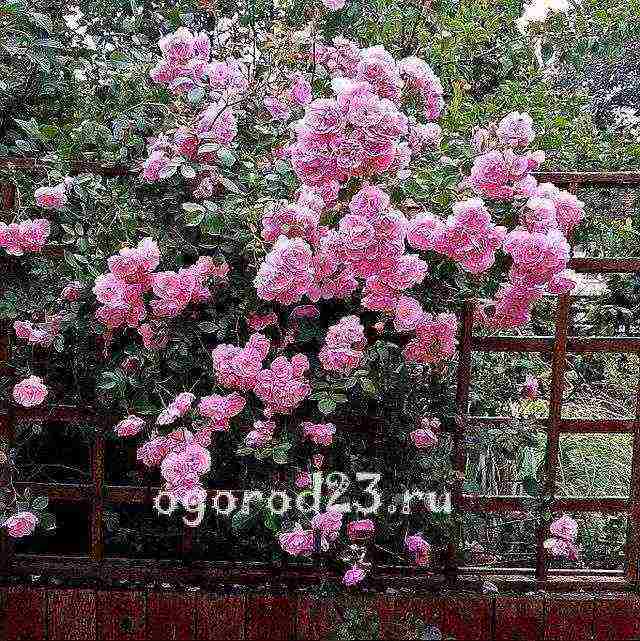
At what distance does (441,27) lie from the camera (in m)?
2.56

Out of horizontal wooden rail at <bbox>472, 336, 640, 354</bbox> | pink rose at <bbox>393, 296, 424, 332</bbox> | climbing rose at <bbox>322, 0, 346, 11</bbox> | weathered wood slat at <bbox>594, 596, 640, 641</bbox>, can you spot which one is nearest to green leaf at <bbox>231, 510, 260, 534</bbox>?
pink rose at <bbox>393, 296, 424, 332</bbox>

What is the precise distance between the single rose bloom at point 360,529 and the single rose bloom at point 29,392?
761mm

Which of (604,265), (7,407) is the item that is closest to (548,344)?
(604,265)

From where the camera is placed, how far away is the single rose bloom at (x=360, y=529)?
1.97 m

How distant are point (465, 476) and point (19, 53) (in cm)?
155

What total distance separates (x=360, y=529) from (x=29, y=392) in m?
0.81

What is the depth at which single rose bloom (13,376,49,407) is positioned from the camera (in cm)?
194

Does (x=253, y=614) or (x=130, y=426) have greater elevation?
(x=130, y=426)

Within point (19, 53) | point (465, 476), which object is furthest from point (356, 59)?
point (465, 476)

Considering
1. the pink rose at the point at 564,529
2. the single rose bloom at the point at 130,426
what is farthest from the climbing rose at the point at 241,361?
the pink rose at the point at 564,529

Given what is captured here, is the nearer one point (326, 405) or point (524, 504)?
point (326, 405)

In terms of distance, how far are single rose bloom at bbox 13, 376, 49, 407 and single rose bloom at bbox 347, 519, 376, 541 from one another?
2.50 ft

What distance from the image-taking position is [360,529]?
1975 mm

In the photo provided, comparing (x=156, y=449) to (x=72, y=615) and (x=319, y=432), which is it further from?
(x=72, y=615)
